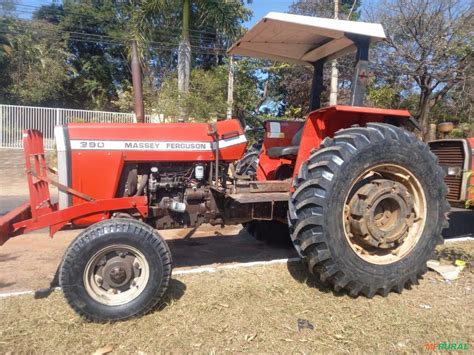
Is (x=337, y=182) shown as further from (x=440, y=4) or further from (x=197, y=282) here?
(x=440, y=4)

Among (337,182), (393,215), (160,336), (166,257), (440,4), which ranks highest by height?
(440,4)

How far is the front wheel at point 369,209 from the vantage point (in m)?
3.56

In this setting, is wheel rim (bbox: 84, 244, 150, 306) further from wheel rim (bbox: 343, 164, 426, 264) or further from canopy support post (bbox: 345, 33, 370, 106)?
canopy support post (bbox: 345, 33, 370, 106)

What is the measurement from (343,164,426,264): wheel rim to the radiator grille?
1952mm

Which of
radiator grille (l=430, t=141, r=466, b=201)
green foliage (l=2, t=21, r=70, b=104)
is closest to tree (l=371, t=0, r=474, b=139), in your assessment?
radiator grille (l=430, t=141, r=466, b=201)

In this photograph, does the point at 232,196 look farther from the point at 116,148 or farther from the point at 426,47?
the point at 426,47

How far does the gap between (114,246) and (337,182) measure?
1809 millimetres

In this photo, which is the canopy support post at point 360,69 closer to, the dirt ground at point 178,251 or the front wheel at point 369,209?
the front wheel at point 369,209

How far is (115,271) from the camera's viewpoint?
331cm

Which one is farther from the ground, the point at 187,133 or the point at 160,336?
the point at 187,133

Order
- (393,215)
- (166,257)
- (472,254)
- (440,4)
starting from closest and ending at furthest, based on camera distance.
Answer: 1. (166,257)
2. (393,215)
3. (472,254)
4. (440,4)

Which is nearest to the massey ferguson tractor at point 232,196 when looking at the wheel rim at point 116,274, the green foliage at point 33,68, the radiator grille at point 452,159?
the wheel rim at point 116,274

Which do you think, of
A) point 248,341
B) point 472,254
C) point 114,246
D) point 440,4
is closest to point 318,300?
point 248,341

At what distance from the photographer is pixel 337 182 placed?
11.7 ft
